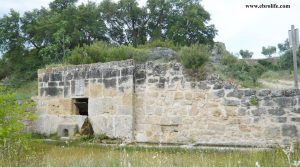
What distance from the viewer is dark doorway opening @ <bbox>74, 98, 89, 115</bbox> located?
498 inches

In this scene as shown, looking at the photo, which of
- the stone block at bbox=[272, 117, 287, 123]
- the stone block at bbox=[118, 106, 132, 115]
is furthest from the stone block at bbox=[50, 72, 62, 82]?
the stone block at bbox=[272, 117, 287, 123]

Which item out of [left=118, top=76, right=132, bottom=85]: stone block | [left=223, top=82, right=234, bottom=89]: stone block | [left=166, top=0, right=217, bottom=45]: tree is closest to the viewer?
[left=223, top=82, right=234, bottom=89]: stone block

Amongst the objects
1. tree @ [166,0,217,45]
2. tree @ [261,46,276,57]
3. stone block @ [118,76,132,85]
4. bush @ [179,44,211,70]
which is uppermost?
tree @ [166,0,217,45]

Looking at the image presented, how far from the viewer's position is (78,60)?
531 inches

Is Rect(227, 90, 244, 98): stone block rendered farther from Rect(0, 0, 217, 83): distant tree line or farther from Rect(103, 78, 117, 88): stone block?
Rect(0, 0, 217, 83): distant tree line

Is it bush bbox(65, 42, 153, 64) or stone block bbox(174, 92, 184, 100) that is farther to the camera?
bush bbox(65, 42, 153, 64)

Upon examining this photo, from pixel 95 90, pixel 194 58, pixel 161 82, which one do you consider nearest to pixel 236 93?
pixel 194 58

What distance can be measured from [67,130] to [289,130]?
6.78m

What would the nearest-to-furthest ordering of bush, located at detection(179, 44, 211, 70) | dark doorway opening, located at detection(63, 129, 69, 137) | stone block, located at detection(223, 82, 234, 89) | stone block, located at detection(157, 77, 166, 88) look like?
stone block, located at detection(223, 82, 234, 89) < bush, located at detection(179, 44, 211, 70) < stone block, located at detection(157, 77, 166, 88) < dark doorway opening, located at detection(63, 129, 69, 137)

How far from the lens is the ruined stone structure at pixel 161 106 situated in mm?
9398

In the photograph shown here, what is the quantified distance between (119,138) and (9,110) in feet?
12.4

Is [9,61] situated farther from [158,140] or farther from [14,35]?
[158,140]

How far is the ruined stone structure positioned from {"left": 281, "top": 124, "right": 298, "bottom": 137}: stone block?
2 centimetres

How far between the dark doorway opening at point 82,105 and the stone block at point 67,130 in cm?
54
